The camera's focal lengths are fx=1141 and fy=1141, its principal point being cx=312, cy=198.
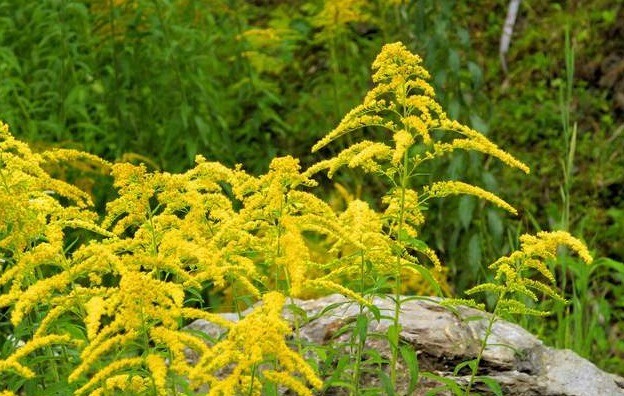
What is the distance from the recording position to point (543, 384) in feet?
14.4

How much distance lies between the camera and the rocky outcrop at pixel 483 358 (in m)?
4.38

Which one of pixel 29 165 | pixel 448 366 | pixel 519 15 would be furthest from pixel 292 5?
pixel 29 165

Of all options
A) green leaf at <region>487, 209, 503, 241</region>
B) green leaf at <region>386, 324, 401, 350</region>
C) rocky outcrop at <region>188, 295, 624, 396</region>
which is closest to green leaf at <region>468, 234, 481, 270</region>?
green leaf at <region>487, 209, 503, 241</region>

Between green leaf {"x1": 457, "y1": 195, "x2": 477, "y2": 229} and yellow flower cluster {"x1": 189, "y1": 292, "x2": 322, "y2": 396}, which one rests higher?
yellow flower cluster {"x1": 189, "y1": 292, "x2": 322, "y2": 396}

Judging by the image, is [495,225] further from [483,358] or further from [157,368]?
[157,368]

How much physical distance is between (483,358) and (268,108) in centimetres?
343

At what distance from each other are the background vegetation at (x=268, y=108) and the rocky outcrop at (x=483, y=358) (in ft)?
3.70

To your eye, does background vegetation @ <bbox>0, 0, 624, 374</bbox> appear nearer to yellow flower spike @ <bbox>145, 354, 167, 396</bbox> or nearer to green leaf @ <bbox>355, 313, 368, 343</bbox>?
green leaf @ <bbox>355, 313, 368, 343</bbox>

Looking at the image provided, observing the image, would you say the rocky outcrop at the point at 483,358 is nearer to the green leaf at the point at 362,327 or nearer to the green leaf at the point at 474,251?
the green leaf at the point at 362,327

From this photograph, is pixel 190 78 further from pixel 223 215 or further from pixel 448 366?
pixel 223 215

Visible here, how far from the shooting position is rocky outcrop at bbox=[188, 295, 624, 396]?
4.38 metres

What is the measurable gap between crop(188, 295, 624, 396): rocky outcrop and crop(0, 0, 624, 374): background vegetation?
44.4 inches

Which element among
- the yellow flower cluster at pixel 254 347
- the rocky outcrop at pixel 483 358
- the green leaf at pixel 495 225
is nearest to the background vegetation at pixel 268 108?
the green leaf at pixel 495 225

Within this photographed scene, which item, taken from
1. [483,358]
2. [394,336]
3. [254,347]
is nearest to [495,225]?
[483,358]
